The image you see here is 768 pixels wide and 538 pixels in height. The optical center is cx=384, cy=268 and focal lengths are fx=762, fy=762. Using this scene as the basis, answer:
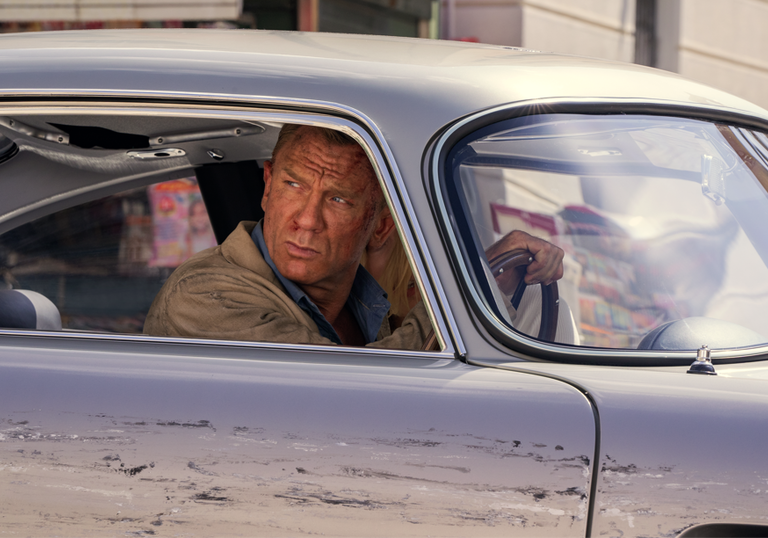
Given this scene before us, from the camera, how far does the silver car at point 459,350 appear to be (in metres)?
1.28

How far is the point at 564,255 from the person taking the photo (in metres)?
1.56

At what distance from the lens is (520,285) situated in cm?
153

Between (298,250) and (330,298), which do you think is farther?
(330,298)

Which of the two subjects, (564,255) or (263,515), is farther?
(564,255)

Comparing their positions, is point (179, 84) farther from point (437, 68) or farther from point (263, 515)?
point (263, 515)

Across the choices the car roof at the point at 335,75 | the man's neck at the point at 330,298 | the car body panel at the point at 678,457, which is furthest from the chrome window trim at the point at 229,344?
the man's neck at the point at 330,298

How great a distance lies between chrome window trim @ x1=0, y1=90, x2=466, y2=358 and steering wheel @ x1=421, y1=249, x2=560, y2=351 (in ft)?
0.30

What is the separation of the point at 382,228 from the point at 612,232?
2.61 feet

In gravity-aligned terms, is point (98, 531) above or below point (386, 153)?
below

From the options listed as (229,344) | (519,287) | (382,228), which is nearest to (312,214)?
(382,228)

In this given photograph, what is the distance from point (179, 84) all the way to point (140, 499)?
816 mm

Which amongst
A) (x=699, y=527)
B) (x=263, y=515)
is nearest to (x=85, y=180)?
(x=263, y=515)

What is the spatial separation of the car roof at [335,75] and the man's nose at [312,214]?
1.29 feet

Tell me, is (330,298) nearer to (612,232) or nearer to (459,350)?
(459,350)
